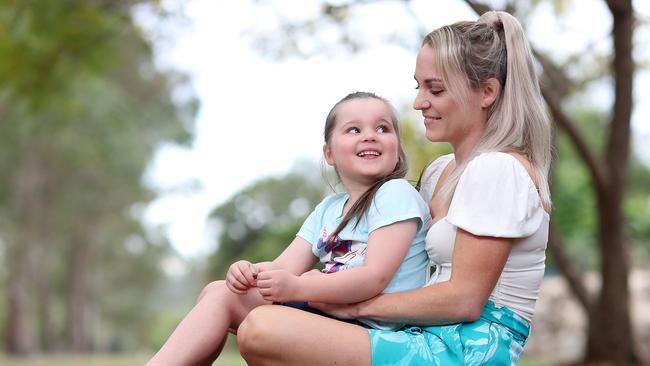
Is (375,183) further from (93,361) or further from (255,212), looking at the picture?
(255,212)

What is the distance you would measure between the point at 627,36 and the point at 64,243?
80.5ft

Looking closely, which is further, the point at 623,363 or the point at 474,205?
the point at 623,363

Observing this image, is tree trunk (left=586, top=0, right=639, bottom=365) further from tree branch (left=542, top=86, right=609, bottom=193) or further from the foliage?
the foliage

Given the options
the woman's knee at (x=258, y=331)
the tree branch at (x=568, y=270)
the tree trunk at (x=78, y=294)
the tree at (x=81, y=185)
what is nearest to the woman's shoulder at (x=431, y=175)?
the woman's knee at (x=258, y=331)

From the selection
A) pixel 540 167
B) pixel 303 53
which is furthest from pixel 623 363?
pixel 540 167

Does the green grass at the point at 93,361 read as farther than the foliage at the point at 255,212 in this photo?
No

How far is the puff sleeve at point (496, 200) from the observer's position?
2592 mm

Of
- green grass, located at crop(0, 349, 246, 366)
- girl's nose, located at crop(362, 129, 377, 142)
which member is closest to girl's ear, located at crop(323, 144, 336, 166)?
girl's nose, located at crop(362, 129, 377, 142)

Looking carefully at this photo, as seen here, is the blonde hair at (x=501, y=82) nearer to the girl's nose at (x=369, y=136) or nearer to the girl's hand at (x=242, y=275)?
the girl's nose at (x=369, y=136)

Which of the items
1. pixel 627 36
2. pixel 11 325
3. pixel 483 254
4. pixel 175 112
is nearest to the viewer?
pixel 483 254

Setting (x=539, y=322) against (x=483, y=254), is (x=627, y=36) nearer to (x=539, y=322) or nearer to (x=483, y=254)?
(x=483, y=254)

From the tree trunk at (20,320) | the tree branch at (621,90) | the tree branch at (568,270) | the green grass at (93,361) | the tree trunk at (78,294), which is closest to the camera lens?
the tree branch at (621,90)

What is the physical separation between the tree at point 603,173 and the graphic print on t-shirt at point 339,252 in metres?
4.91

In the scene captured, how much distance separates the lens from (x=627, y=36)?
733 centimetres
